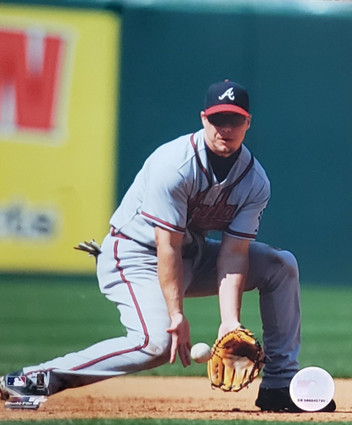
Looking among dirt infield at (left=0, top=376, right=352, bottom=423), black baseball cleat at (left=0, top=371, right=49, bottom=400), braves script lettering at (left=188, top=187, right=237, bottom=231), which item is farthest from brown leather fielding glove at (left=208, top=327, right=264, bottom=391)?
black baseball cleat at (left=0, top=371, right=49, bottom=400)

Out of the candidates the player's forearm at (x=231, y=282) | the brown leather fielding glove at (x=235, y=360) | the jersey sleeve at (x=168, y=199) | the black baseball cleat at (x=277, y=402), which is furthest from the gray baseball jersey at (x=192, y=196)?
the black baseball cleat at (x=277, y=402)

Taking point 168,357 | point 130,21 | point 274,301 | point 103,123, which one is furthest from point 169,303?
point 130,21

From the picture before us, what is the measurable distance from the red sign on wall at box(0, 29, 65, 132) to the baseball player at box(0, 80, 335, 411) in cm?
58

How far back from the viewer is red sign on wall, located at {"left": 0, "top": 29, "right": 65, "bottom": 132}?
16.5 feet

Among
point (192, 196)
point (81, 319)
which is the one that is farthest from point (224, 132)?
point (81, 319)

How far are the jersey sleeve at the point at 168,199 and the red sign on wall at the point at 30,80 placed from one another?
75cm

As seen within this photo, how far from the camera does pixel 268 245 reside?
5047mm

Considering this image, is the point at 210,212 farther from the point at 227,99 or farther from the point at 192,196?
the point at 227,99

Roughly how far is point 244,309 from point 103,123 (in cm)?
112

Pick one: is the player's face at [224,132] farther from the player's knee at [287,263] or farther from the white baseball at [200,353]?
the white baseball at [200,353]

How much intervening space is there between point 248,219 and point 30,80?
4.11ft

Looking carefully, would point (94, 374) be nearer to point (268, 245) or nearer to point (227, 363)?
point (227, 363)

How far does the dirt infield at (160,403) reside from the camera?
4.73 meters

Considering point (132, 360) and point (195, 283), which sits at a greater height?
point (195, 283)
